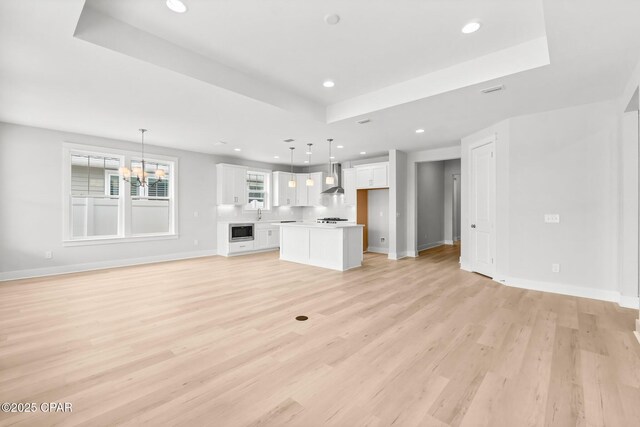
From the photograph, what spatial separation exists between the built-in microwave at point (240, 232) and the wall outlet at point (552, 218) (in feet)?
22.7

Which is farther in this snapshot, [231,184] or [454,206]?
[454,206]

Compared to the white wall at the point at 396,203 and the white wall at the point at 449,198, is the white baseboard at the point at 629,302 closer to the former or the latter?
the white wall at the point at 396,203

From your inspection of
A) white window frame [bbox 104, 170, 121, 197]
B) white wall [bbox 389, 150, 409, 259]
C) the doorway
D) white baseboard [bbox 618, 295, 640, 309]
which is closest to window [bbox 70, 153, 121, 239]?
white window frame [bbox 104, 170, 121, 197]

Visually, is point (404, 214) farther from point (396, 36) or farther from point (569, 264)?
point (396, 36)

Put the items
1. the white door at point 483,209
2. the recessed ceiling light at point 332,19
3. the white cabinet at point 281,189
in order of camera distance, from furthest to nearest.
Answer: the white cabinet at point 281,189 → the white door at point 483,209 → the recessed ceiling light at point 332,19

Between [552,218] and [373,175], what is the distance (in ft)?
14.1

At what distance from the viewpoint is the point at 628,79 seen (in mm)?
3338

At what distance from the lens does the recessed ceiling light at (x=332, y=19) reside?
2.57 m

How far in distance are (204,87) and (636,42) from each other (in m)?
4.49

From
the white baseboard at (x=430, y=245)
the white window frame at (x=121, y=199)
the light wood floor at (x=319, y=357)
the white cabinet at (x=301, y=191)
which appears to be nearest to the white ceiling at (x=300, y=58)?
the white window frame at (x=121, y=199)

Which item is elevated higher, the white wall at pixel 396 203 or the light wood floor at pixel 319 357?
the white wall at pixel 396 203

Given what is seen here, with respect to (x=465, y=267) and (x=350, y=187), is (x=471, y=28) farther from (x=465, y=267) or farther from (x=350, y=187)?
(x=350, y=187)

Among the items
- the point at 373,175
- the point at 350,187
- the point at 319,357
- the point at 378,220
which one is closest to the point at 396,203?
the point at 373,175

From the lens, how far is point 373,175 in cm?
793
